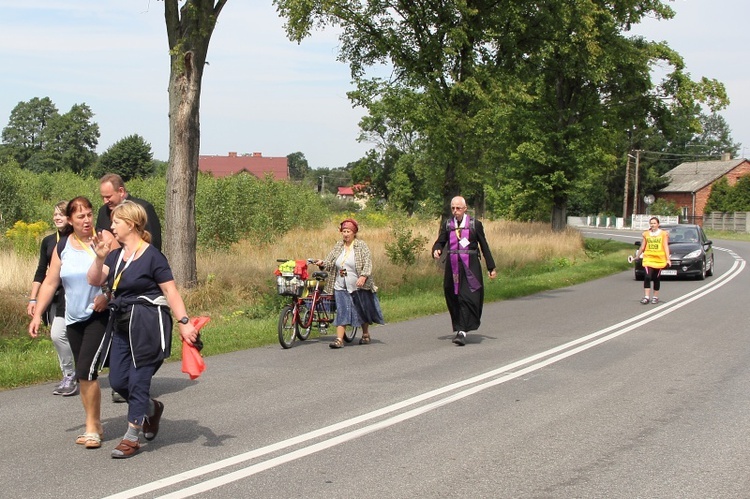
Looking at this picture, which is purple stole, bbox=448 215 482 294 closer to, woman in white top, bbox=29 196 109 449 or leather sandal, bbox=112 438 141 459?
woman in white top, bbox=29 196 109 449

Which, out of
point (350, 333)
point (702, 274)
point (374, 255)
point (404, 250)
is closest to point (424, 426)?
point (350, 333)

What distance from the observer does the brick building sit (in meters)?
96.1

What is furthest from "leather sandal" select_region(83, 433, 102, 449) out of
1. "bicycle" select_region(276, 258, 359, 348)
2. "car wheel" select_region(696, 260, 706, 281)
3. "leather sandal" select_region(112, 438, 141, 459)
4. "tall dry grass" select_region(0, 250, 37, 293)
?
"car wheel" select_region(696, 260, 706, 281)

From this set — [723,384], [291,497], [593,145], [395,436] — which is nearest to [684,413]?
[723,384]

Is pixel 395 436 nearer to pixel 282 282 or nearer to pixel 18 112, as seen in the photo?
pixel 282 282

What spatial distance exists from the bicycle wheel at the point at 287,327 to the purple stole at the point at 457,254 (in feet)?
7.62

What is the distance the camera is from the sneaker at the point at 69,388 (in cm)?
818

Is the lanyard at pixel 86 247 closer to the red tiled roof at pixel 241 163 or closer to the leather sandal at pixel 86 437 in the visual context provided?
the leather sandal at pixel 86 437

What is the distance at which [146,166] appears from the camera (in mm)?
74938

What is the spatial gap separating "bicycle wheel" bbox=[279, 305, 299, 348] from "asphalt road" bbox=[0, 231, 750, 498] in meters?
0.19

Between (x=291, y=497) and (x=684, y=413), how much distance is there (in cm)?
399

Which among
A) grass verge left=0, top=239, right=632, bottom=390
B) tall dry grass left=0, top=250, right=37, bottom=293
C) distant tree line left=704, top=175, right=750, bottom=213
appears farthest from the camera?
distant tree line left=704, top=175, right=750, bottom=213

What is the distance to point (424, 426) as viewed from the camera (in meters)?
6.88

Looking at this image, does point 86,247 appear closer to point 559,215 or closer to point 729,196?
point 559,215
